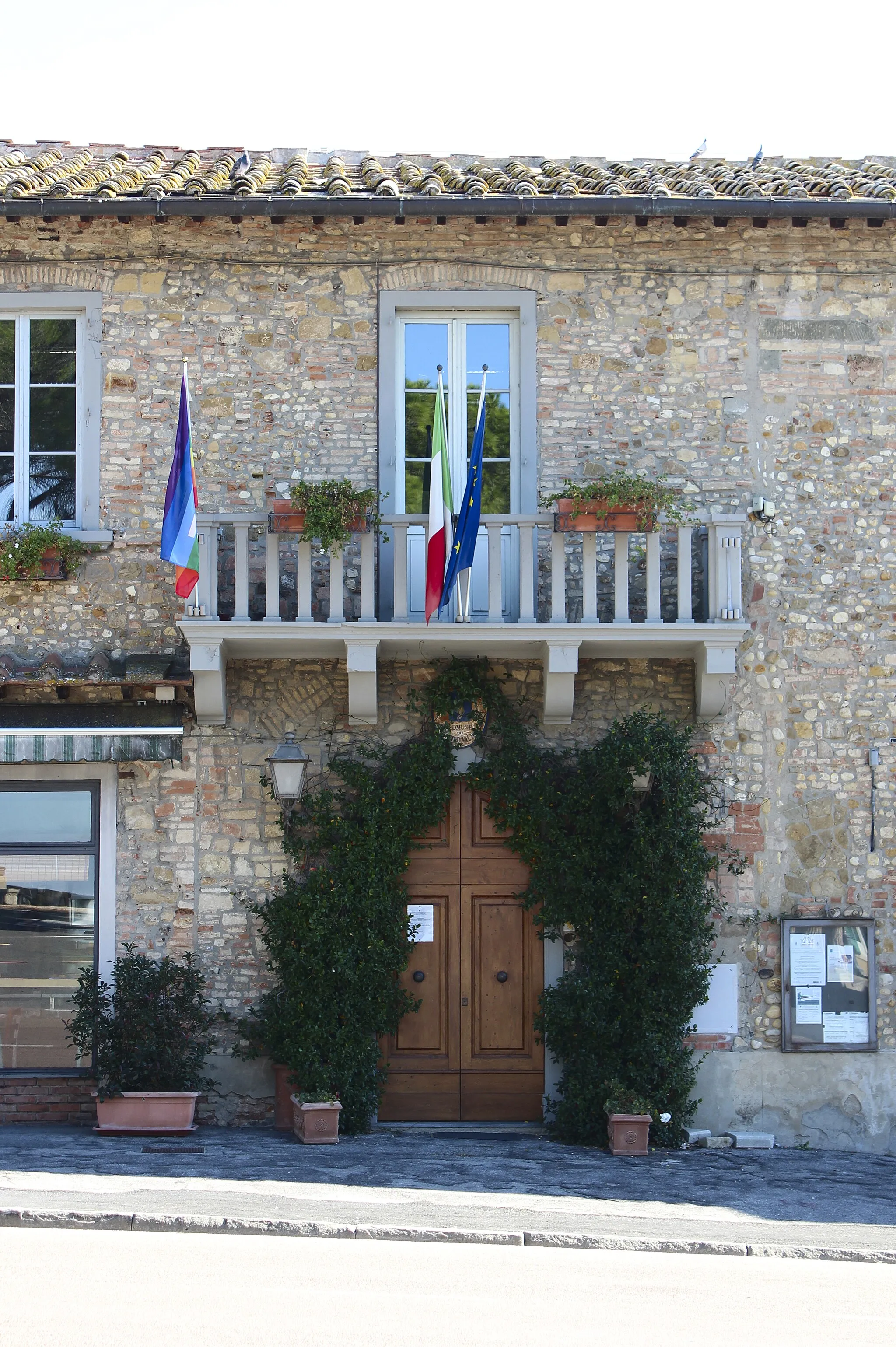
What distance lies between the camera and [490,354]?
1063cm

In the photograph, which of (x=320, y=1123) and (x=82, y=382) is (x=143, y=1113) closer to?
(x=320, y=1123)

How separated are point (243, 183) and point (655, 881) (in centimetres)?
560

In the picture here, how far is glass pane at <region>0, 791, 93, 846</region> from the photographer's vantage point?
404 inches

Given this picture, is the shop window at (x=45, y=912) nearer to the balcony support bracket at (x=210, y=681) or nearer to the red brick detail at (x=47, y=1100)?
the red brick detail at (x=47, y=1100)

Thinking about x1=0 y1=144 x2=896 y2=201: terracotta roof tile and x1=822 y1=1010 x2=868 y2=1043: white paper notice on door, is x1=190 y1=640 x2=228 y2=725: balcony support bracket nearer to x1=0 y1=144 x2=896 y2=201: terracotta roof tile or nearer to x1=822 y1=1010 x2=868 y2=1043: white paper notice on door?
x1=0 y1=144 x2=896 y2=201: terracotta roof tile

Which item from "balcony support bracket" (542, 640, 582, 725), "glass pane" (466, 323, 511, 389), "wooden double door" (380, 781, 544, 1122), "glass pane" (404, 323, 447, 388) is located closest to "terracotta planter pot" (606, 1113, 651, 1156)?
"wooden double door" (380, 781, 544, 1122)

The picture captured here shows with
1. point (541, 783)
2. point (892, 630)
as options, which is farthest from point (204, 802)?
point (892, 630)

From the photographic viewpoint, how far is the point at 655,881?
9672mm

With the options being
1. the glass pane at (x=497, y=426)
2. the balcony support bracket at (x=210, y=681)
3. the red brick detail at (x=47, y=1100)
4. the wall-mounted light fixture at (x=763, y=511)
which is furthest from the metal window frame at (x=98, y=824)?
the wall-mounted light fixture at (x=763, y=511)

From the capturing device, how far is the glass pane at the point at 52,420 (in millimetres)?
10508

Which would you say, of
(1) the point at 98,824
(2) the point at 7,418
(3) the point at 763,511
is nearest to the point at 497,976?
(1) the point at 98,824

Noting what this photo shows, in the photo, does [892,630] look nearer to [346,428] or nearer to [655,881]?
[655,881]

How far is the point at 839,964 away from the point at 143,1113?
4.82 metres

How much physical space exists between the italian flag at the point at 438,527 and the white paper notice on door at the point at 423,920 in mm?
2098
